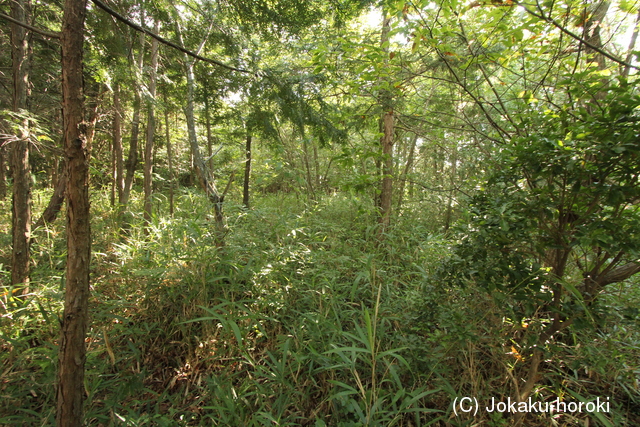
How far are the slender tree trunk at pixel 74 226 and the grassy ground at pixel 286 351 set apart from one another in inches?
13.6

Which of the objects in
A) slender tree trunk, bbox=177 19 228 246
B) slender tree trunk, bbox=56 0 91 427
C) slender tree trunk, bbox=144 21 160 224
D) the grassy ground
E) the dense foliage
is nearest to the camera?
slender tree trunk, bbox=56 0 91 427

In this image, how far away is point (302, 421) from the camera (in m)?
1.97

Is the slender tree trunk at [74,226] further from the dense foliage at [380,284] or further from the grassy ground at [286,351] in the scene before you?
the grassy ground at [286,351]

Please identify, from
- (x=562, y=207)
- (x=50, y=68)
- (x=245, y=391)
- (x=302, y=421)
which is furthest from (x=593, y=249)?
(x=50, y=68)

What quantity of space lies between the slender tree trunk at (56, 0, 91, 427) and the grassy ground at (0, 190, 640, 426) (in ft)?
1.14

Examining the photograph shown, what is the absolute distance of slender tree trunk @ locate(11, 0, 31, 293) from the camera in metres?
3.06

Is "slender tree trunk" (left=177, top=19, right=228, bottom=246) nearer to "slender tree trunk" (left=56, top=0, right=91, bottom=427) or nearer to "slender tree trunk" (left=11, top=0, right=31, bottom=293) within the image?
"slender tree trunk" (left=11, top=0, right=31, bottom=293)

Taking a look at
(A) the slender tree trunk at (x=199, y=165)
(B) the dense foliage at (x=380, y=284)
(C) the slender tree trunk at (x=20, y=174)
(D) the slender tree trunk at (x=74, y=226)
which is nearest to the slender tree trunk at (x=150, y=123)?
(A) the slender tree trunk at (x=199, y=165)

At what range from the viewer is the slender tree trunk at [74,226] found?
1495 millimetres

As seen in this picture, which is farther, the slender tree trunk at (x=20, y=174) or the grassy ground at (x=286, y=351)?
the slender tree trunk at (x=20, y=174)

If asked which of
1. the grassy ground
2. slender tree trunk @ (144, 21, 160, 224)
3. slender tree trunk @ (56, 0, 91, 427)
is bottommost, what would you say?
the grassy ground

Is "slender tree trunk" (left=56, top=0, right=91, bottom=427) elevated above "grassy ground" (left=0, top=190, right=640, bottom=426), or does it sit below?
above

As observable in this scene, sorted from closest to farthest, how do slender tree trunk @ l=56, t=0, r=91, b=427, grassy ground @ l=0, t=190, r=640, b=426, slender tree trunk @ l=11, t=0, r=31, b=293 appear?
slender tree trunk @ l=56, t=0, r=91, b=427
grassy ground @ l=0, t=190, r=640, b=426
slender tree trunk @ l=11, t=0, r=31, b=293

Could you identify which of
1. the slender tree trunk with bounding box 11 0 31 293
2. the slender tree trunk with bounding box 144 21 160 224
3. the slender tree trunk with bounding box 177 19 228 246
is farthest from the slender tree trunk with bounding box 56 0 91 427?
the slender tree trunk with bounding box 144 21 160 224
